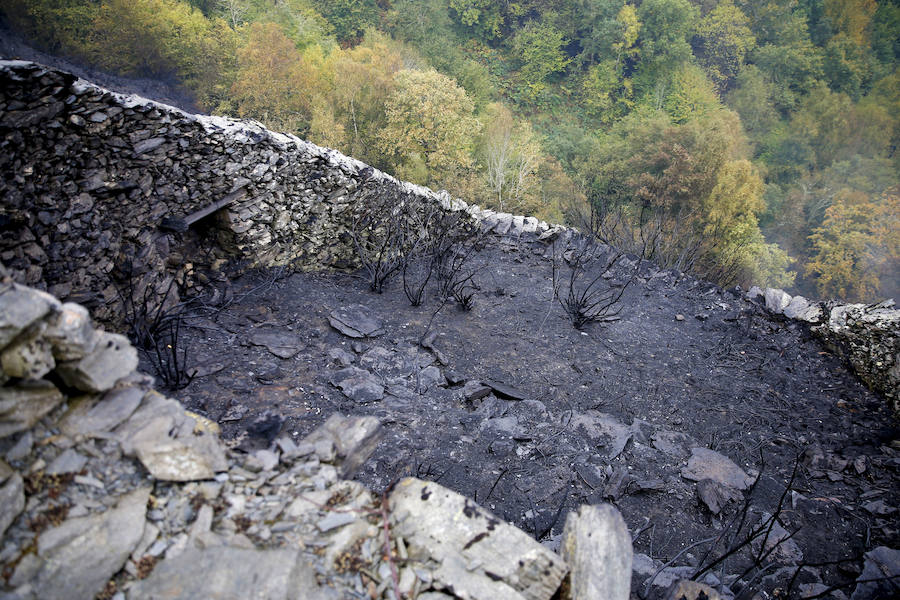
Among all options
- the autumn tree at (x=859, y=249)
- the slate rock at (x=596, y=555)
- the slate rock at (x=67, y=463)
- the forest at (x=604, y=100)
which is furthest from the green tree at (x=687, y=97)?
the slate rock at (x=67, y=463)

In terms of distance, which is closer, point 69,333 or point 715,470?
point 69,333

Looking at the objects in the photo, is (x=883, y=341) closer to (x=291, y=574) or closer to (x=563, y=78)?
(x=291, y=574)

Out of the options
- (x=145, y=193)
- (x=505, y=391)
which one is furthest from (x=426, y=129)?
(x=505, y=391)

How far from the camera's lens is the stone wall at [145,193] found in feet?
11.3

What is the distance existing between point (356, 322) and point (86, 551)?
3771mm

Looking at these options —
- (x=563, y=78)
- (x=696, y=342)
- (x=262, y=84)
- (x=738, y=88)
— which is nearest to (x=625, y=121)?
(x=563, y=78)

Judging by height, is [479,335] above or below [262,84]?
below

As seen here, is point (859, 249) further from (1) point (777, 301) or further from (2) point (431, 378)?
(2) point (431, 378)

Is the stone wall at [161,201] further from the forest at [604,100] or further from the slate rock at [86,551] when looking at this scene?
the forest at [604,100]

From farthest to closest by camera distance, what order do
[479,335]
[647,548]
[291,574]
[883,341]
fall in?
[479,335], [883,341], [647,548], [291,574]

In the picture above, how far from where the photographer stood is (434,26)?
990 inches

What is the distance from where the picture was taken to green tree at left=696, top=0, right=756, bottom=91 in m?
29.4

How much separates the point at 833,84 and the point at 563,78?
16.2 m

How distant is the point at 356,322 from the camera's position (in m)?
5.35
